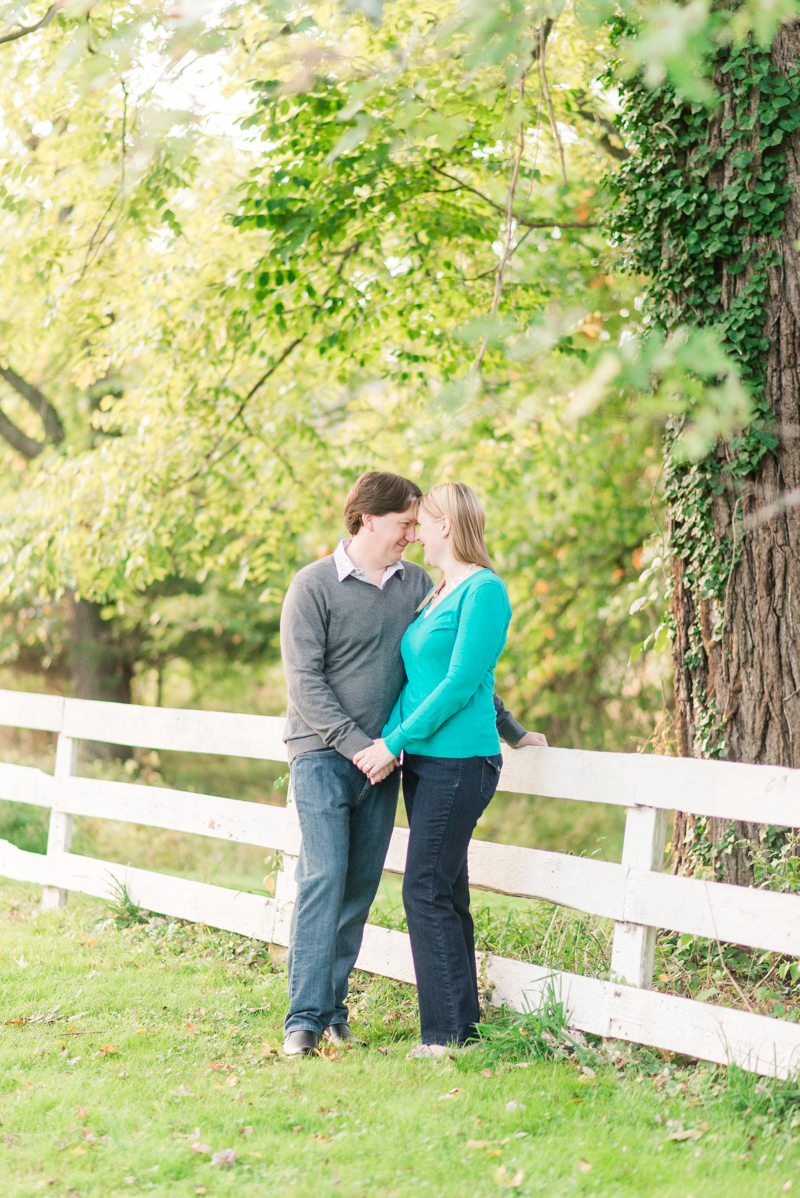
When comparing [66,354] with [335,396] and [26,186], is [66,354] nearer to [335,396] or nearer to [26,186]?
[335,396]

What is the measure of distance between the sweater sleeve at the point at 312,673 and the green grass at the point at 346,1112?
1120mm

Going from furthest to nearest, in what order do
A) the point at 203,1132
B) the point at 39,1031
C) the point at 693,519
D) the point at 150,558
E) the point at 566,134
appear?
1. the point at 150,558
2. the point at 566,134
3. the point at 693,519
4. the point at 39,1031
5. the point at 203,1132

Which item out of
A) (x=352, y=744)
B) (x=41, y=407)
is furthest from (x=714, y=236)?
(x=41, y=407)

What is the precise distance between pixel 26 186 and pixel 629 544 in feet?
24.0

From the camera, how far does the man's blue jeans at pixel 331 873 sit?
390cm

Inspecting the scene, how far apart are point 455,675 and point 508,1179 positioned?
154 cm

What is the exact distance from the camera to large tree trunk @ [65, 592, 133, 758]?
48.9 ft

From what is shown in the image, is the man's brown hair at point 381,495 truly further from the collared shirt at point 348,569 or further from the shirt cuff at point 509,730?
the shirt cuff at point 509,730

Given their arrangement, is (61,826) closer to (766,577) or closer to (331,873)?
(331,873)

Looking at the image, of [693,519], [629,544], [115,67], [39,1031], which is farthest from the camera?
[629,544]

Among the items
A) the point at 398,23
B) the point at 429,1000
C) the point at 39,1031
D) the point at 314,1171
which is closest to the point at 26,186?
the point at 398,23

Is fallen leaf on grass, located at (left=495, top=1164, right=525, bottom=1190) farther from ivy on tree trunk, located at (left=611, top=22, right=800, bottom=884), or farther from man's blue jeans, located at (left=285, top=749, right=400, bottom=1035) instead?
ivy on tree trunk, located at (left=611, top=22, right=800, bottom=884)

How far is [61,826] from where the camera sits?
6.13 m

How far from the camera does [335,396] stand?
37.4 feet
